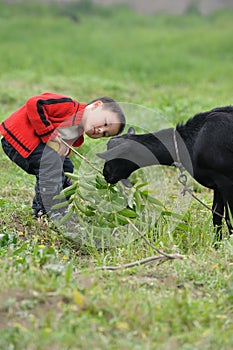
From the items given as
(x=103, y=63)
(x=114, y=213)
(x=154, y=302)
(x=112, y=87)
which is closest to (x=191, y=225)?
(x=114, y=213)

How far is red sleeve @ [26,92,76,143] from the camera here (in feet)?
18.1

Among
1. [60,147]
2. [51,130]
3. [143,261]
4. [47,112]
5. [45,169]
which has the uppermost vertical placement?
[47,112]

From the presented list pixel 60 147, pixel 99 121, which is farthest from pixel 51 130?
pixel 99 121

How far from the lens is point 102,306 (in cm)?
371

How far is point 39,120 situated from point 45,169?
44cm

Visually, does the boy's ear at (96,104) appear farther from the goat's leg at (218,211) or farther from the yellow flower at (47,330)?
the yellow flower at (47,330)

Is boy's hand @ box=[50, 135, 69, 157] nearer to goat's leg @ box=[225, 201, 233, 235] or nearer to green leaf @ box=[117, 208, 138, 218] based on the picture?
green leaf @ box=[117, 208, 138, 218]

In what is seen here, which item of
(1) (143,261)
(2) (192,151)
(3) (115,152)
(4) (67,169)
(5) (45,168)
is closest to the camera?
(1) (143,261)

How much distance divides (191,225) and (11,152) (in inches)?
64.5

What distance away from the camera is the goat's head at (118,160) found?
5430 millimetres

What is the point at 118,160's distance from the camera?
548 cm

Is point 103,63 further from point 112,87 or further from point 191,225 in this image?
point 191,225

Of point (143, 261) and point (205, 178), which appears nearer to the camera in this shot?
point (143, 261)

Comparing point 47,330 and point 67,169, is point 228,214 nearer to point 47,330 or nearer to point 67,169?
point 67,169
